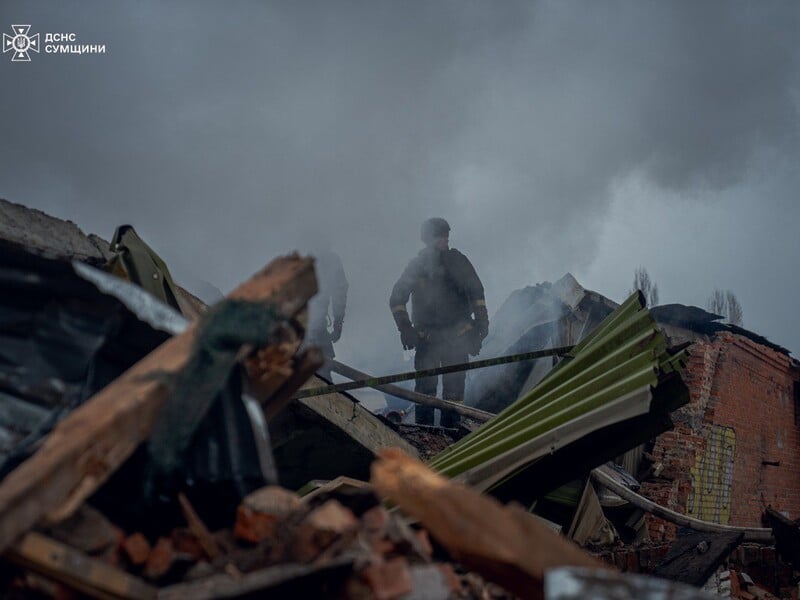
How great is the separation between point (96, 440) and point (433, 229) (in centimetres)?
589

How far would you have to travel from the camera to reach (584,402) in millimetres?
2885

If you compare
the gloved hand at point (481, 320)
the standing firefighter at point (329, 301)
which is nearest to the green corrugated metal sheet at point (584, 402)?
the gloved hand at point (481, 320)

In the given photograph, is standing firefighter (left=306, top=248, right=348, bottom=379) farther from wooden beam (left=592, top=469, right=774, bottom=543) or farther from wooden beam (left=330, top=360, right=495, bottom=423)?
wooden beam (left=592, top=469, right=774, bottom=543)

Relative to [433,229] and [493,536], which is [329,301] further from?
[493,536]

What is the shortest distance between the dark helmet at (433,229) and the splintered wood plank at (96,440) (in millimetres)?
5353

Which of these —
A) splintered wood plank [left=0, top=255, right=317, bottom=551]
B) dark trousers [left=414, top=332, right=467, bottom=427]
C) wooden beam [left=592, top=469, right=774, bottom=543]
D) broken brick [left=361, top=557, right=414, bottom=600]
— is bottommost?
wooden beam [left=592, top=469, right=774, bottom=543]

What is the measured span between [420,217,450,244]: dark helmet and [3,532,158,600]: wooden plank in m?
5.93

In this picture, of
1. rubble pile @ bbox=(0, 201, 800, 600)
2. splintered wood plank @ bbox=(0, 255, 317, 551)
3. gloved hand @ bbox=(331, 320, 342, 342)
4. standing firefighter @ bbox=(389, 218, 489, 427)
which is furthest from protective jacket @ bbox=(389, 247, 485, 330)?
splintered wood plank @ bbox=(0, 255, 317, 551)

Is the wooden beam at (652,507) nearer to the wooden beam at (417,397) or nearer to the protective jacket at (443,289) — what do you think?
the wooden beam at (417,397)

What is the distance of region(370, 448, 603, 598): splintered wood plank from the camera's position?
138 cm

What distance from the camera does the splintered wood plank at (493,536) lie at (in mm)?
1377

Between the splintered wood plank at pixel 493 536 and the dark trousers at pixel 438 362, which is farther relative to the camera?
the dark trousers at pixel 438 362

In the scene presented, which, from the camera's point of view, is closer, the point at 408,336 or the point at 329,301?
the point at 408,336

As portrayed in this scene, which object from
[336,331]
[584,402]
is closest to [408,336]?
[336,331]
